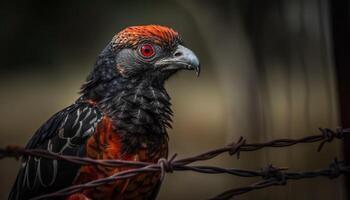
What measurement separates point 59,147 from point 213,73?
7.80 ft

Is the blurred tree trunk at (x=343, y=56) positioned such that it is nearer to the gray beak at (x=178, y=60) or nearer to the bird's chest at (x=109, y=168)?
the gray beak at (x=178, y=60)

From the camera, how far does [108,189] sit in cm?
279

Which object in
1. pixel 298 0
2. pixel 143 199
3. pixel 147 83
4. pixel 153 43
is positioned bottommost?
pixel 143 199

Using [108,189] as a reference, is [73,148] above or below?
above

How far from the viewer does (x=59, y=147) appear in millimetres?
2852

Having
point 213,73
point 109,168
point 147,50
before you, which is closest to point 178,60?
point 147,50

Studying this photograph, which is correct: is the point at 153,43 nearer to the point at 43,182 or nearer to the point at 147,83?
the point at 147,83

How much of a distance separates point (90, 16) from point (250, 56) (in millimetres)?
1322

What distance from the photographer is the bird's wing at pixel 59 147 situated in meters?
2.80

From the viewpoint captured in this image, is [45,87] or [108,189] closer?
[108,189]

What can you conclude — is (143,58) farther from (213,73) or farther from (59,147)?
(213,73)

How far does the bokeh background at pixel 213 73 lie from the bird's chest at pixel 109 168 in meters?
1.80

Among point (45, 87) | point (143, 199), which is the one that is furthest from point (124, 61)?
point (45, 87)

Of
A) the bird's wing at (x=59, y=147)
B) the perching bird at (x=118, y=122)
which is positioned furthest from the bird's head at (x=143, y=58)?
the bird's wing at (x=59, y=147)
